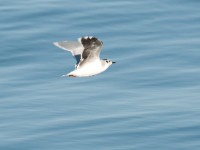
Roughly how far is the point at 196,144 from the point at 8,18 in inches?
405

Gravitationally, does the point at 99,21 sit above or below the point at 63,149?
above

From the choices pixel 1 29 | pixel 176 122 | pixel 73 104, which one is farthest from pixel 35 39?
pixel 176 122

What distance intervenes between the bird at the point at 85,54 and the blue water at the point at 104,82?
31.7ft

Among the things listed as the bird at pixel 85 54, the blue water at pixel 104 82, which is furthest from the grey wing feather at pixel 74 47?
the blue water at pixel 104 82

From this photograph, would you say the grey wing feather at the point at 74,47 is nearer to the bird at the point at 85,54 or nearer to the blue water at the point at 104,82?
the bird at the point at 85,54

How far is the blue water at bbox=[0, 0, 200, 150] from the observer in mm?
38125

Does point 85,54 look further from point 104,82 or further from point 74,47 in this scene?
point 104,82

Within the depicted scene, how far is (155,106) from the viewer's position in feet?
129

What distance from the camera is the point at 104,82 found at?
40.8 meters

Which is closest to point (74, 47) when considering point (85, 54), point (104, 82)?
point (85, 54)

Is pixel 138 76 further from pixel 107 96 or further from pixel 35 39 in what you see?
pixel 35 39

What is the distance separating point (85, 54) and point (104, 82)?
1331 centimetres

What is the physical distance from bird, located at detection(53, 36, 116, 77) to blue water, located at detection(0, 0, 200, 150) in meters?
9.65

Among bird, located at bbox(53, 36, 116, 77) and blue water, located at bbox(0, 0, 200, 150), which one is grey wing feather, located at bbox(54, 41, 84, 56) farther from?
blue water, located at bbox(0, 0, 200, 150)
